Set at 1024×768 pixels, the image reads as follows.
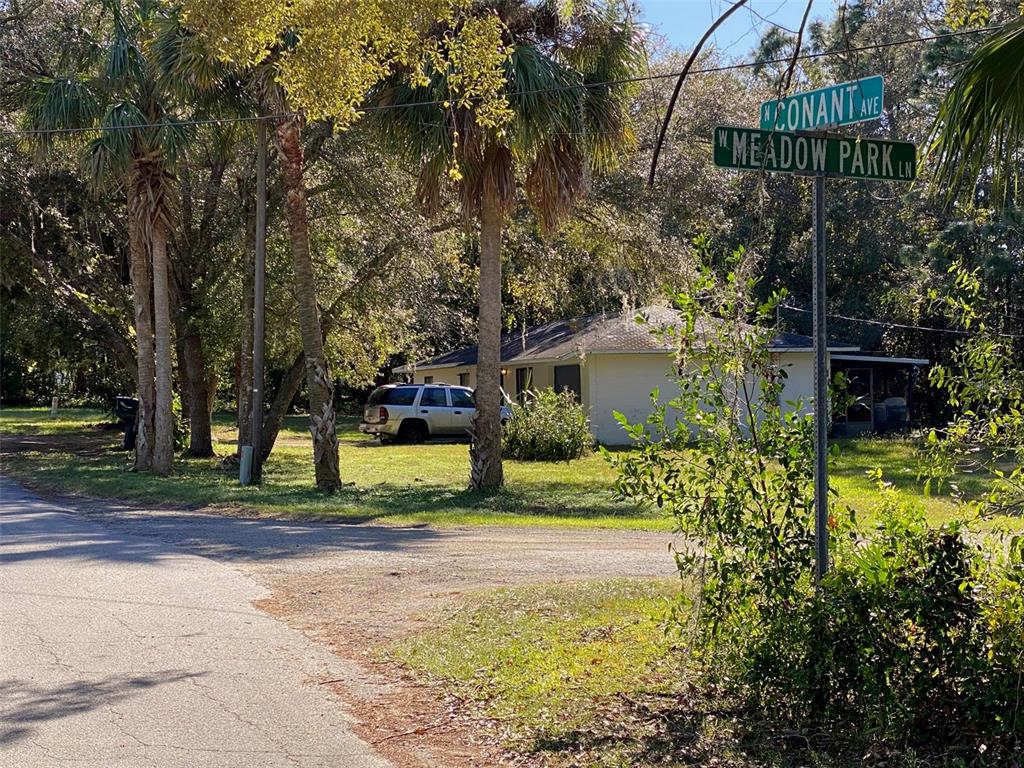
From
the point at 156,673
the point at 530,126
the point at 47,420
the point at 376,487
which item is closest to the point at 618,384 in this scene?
the point at 376,487

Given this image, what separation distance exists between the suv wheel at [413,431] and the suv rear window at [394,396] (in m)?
0.63

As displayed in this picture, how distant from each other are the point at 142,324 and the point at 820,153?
1864 cm

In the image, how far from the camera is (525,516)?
16.3 metres

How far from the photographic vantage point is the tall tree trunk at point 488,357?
58.8 feet

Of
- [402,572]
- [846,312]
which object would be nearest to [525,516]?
[402,572]

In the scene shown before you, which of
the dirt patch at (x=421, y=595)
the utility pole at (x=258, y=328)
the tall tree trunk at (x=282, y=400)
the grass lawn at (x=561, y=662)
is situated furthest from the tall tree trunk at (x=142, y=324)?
the grass lawn at (x=561, y=662)

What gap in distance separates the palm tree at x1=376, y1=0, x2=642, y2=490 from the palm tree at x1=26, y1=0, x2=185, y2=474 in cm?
453

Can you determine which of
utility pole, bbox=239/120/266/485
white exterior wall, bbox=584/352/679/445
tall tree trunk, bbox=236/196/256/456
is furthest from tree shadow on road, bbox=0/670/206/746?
white exterior wall, bbox=584/352/679/445

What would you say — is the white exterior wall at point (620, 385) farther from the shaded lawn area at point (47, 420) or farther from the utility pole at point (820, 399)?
the utility pole at point (820, 399)

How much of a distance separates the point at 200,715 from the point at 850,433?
31.2 m

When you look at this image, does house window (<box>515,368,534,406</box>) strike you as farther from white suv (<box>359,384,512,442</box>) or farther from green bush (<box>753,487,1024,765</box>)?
green bush (<box>753,487,1024,765</box>)

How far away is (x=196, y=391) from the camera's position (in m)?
26.8

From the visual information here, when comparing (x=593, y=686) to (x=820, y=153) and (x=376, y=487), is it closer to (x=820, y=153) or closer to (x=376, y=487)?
(x=820, y=153)

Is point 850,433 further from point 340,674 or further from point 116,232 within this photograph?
point 340,674
